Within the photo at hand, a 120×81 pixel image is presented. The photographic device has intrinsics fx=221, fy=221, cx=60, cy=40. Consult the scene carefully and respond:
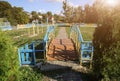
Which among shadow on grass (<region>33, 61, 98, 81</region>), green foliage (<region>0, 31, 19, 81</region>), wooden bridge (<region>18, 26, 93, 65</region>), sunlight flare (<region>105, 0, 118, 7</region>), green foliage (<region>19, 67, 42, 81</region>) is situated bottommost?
shadow on grass (<region>33, 61, 98, 81</region>)

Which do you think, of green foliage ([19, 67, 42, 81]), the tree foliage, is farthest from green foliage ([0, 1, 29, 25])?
the tree foliage

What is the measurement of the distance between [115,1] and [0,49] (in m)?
3.65

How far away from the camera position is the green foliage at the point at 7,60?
21.3 ft

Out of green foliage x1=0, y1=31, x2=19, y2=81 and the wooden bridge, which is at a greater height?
green foliage x1=0, y1=31, x2=19, y2=81

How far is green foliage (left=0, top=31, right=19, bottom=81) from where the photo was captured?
6500mm

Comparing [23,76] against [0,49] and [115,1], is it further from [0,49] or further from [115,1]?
[115,1]

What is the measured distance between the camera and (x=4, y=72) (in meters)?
6.57

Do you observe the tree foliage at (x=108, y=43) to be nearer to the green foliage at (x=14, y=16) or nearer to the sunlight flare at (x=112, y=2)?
the sunlight flare at (x=112, y=2)

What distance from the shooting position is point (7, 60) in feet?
21.5

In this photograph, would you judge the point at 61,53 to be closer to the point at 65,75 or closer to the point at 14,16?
the point at 65,75

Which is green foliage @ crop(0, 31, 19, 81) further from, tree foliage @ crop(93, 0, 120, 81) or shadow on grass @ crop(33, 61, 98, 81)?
tree foliage @ crop(93, 0, 120, 81)

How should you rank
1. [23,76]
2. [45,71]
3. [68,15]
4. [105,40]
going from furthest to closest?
[68,15]
[45,71]
[23,76]
[105,40]

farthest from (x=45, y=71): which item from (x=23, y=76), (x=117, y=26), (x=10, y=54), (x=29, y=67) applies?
(x=117, y=26)

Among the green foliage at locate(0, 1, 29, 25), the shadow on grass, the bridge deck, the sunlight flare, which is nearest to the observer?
the sunlight flare
